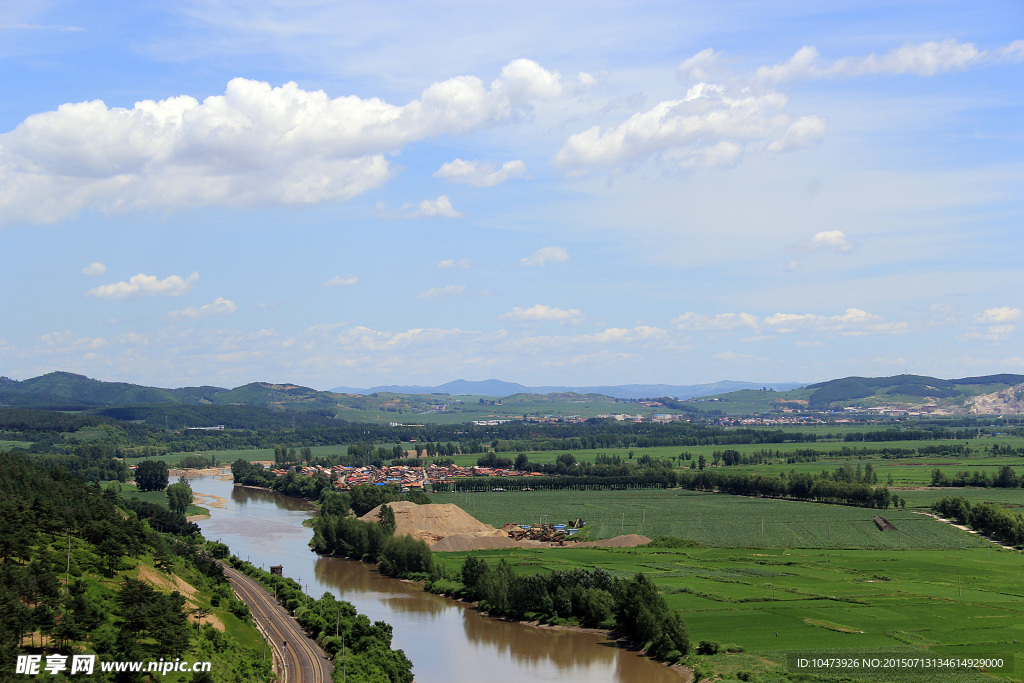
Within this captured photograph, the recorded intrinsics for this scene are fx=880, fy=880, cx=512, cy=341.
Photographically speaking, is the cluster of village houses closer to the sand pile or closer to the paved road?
the sand pile

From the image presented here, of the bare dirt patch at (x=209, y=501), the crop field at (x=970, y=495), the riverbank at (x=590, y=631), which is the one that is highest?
the crop field at (x=970, y=495)

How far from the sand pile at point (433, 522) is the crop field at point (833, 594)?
286 inches

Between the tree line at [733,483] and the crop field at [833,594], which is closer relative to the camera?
the crop field at [833,594]

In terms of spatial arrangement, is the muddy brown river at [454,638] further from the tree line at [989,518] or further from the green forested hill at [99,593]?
the tree line at [989,518]

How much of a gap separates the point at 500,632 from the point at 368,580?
21.8 m

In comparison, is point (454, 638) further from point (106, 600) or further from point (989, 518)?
point (989, 518)

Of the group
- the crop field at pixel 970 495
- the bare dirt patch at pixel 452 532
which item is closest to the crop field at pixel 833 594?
the bare dirt patch at pixel 452 532

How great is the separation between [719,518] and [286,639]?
65.5m

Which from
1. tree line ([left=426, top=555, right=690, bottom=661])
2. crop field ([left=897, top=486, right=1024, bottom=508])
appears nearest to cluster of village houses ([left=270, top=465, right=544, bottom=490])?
crop field ([left=897, top=486, right=1024, bottom=508])

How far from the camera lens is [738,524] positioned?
101250mm

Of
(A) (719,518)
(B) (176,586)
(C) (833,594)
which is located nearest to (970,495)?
(A) (719,518)

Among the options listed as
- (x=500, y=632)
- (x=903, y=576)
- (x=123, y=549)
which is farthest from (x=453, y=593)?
(x=903, y=576)

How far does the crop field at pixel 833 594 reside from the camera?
2013 inches

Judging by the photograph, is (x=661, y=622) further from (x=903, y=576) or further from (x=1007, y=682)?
(x=903, y=576)
